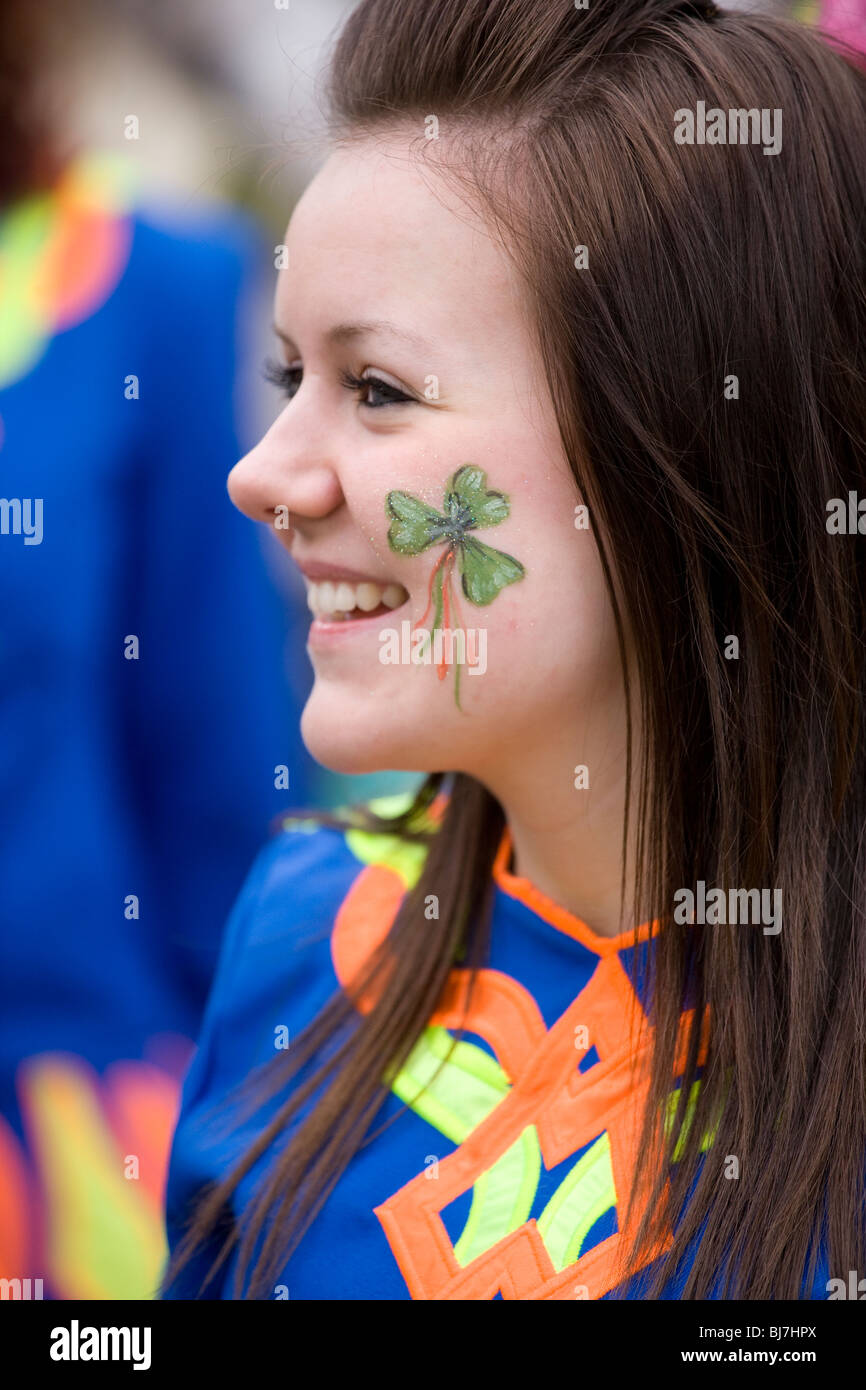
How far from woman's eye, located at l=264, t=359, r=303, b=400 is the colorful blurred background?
1.16 ft

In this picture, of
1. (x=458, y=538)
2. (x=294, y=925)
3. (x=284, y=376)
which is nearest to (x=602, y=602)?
(x=458, y=538)

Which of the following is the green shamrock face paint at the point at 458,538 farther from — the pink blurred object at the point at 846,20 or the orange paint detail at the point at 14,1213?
the orange paint detail at the point at 14,1213

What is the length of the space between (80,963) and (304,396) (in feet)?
2.96

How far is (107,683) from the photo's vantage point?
6.31 ft

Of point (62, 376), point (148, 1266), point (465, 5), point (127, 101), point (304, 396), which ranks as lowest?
point (148, 1266)

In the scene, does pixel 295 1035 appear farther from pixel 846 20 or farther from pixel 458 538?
pixel 846 20

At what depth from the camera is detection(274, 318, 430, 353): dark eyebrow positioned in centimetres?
129

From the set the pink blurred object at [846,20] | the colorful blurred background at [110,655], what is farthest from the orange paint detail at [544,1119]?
the pink blurred object at [846,20]

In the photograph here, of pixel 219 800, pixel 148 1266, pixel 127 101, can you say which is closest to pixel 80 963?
pixel 219 800

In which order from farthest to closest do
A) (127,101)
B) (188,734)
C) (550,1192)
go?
(127,101), (188,734), (550,1192)

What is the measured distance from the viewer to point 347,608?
55.4 inches

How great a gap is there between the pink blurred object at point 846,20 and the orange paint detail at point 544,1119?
3.06 feet

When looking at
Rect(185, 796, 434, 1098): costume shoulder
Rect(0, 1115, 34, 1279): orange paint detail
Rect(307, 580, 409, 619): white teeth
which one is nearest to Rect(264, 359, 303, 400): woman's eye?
Rect(307, 580, 409, 619): white teeth
